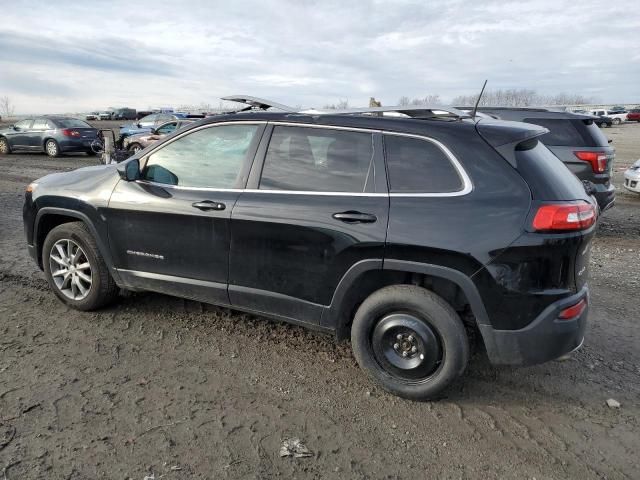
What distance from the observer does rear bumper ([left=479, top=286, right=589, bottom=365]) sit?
2.80 meters

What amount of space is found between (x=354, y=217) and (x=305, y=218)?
33 cm

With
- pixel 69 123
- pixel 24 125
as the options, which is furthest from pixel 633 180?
pixel 24 125

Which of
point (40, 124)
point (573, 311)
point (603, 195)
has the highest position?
point (40, 124)

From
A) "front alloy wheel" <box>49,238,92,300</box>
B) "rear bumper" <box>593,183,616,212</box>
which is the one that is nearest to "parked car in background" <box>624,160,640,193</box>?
"rear bumper" <box>593,183,616,212</box>

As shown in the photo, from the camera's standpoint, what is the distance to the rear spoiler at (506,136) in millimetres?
2875

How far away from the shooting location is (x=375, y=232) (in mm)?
2986

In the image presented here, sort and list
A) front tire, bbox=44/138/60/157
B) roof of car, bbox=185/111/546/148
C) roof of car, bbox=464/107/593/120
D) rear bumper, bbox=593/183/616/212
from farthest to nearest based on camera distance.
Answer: front tire, bbox=44/138/60/157 < roof of car, bbox=464/107/593/120 < rear bumper, bbox=593/183/616/212 < roof of car, bbox=185/111/546/148

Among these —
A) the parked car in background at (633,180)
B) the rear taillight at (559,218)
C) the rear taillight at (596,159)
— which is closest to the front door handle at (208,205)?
the rear taillight at (559,218)

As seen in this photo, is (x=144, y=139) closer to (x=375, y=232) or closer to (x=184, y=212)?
(x=184, y=212)

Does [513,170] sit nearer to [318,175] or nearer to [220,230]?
[318,175]

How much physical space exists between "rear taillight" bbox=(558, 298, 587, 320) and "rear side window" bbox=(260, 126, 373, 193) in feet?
4.53

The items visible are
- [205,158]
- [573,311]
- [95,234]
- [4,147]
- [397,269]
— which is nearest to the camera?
[573,311]

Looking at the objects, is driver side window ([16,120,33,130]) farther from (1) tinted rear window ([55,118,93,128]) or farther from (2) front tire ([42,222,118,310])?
(2) front tire ([42,222,118,310])

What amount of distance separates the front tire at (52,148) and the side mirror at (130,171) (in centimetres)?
1561
